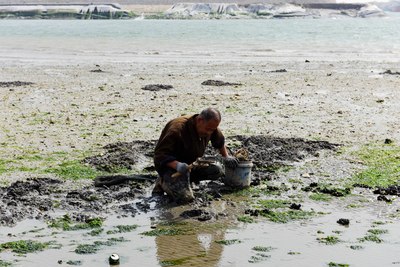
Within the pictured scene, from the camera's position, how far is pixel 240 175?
8461 mm

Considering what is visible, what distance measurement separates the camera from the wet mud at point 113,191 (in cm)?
765

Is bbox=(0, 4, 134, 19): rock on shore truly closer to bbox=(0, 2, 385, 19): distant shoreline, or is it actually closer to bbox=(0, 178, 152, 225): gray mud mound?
bbox=(0, 2, 385, 19): distant shoreline

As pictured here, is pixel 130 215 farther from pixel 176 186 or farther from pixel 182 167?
pixel 182 167

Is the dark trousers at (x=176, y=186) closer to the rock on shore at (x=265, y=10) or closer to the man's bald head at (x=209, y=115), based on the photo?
the man's bald head at (x=209, y=115)

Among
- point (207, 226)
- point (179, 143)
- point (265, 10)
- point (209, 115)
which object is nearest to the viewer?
point (207, 226)

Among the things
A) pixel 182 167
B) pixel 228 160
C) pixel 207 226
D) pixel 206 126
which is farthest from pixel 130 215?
pixel 228 160

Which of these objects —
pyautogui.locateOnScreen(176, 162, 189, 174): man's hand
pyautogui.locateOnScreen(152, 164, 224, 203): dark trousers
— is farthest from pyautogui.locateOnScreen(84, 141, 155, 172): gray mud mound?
pyautogui.locateOnScreen(176, 162, 189, 174): man's hand

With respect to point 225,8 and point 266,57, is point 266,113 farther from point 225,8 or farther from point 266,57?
point 225,8

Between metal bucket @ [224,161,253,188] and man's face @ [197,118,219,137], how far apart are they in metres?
0.84

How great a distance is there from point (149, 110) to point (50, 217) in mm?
6412

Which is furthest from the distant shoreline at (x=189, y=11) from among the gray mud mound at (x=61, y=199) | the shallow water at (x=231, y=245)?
the shallow water at (x=231, y=245)

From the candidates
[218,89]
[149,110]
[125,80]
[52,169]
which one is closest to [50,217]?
[52,169]

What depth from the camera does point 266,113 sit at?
13.5m

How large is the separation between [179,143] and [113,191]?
1.06m
